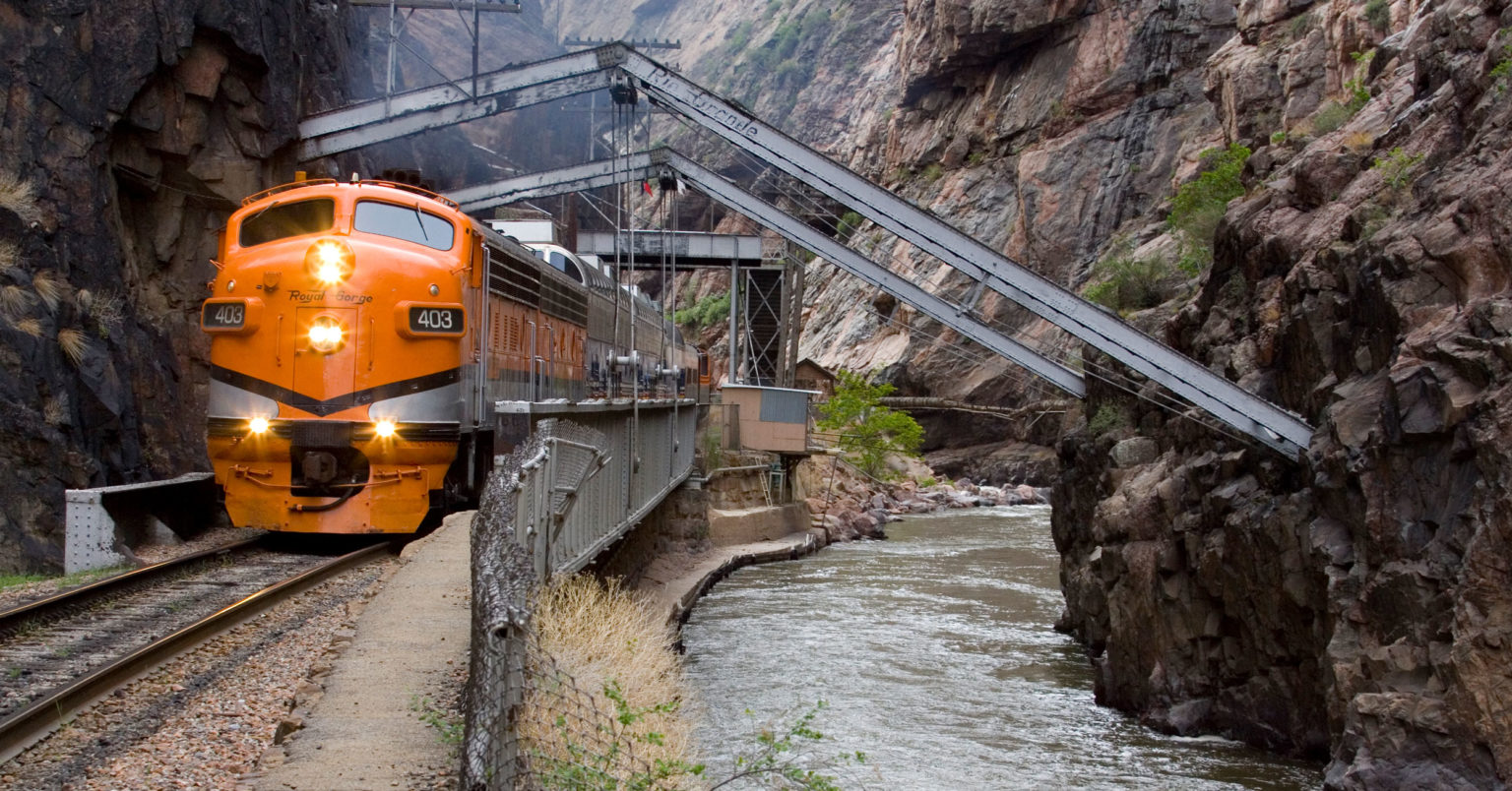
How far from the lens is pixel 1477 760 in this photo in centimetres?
1058

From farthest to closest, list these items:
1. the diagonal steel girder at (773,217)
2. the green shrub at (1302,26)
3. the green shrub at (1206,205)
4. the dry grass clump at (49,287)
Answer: the green shrub at (1302,26)
the green shrub at (1206,205)
the diagonal steel girder at (773,217)
the dry grass clump at (49,287)

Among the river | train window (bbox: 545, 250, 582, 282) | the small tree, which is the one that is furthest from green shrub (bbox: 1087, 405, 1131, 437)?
the small tree

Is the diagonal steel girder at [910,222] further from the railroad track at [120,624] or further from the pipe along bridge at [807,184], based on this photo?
the railroad track at [120,624]

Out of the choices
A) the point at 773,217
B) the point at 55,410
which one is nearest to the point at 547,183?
the point at 773,217

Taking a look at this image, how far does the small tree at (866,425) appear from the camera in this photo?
5131cm

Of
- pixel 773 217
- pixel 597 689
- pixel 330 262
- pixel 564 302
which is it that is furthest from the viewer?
pixel 773 217

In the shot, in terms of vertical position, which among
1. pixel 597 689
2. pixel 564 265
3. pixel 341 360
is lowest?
pixel 597 689

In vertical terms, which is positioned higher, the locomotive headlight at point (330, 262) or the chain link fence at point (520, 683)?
the locomotive headlight at point (330, 262)

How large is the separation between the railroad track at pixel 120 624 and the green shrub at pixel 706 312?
70295 mm

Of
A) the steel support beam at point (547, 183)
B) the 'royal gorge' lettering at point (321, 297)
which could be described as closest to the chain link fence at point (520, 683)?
the 'royal gorge' lettering at point (321, 297)

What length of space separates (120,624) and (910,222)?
13711 millimetres

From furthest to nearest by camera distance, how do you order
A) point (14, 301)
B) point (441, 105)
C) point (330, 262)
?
point (441, 105) → point (14, 301) → point (330, 262)

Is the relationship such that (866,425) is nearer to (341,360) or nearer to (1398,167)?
(1398,167)

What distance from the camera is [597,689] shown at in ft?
31.7
